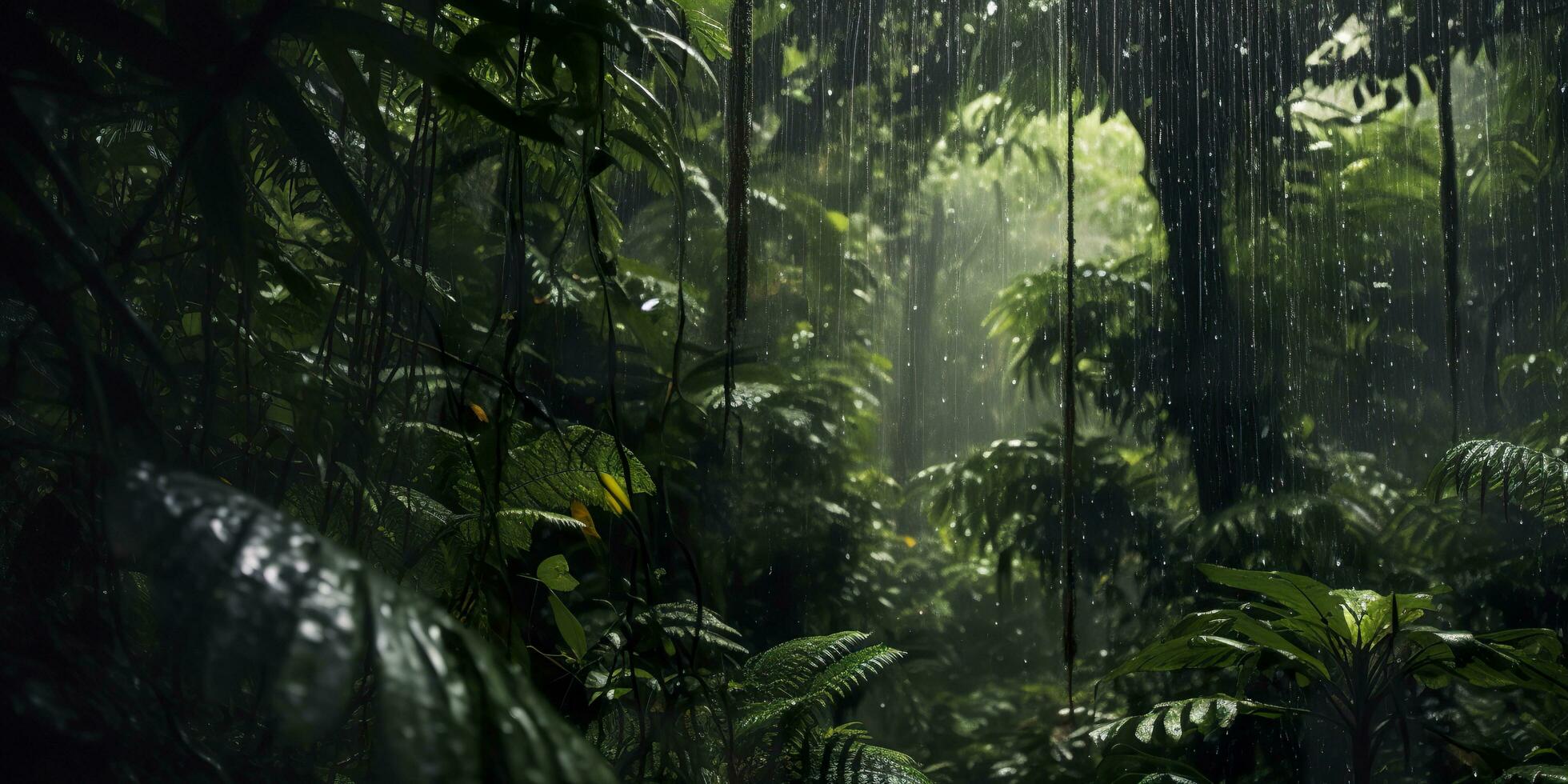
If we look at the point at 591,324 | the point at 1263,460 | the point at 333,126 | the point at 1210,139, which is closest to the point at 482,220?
the point at 591,324

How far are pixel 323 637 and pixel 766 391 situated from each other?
2.53 metres

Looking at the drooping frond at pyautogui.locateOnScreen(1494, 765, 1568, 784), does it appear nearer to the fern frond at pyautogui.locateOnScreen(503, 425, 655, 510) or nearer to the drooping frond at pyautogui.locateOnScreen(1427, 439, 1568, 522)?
the drooping frond at pyautogui.locateOnScreen(1427, 439, 1568, 522)

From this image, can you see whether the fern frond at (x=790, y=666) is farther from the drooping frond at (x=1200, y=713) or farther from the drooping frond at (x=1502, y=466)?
the drooping frond at (x=1502, y=466)

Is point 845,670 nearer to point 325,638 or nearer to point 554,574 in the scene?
point 554,574

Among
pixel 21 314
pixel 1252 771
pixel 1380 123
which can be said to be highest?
pixel 1380 123

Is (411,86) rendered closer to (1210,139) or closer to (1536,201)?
(1210,139)

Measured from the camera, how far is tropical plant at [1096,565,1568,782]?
1234 mm

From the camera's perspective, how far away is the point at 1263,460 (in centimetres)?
279

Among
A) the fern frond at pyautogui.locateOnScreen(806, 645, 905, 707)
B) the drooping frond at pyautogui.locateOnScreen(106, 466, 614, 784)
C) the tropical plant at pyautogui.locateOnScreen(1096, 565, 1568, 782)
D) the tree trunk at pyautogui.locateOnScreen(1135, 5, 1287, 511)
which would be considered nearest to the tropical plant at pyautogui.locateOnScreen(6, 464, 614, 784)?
the drooping frond at pyautogui.locateOnScreen(106, 466, 614, 784)

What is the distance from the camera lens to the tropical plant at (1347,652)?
1234 mm

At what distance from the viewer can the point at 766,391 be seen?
2695mm

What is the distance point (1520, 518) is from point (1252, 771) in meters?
1.12

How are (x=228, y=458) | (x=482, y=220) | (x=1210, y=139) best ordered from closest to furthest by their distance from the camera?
(x=228, y=458) → (x=482, y=220) → (x=1210, y=139)

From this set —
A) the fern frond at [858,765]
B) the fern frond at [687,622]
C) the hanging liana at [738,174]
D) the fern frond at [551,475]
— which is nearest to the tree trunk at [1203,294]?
the fern frond at [858,765]
